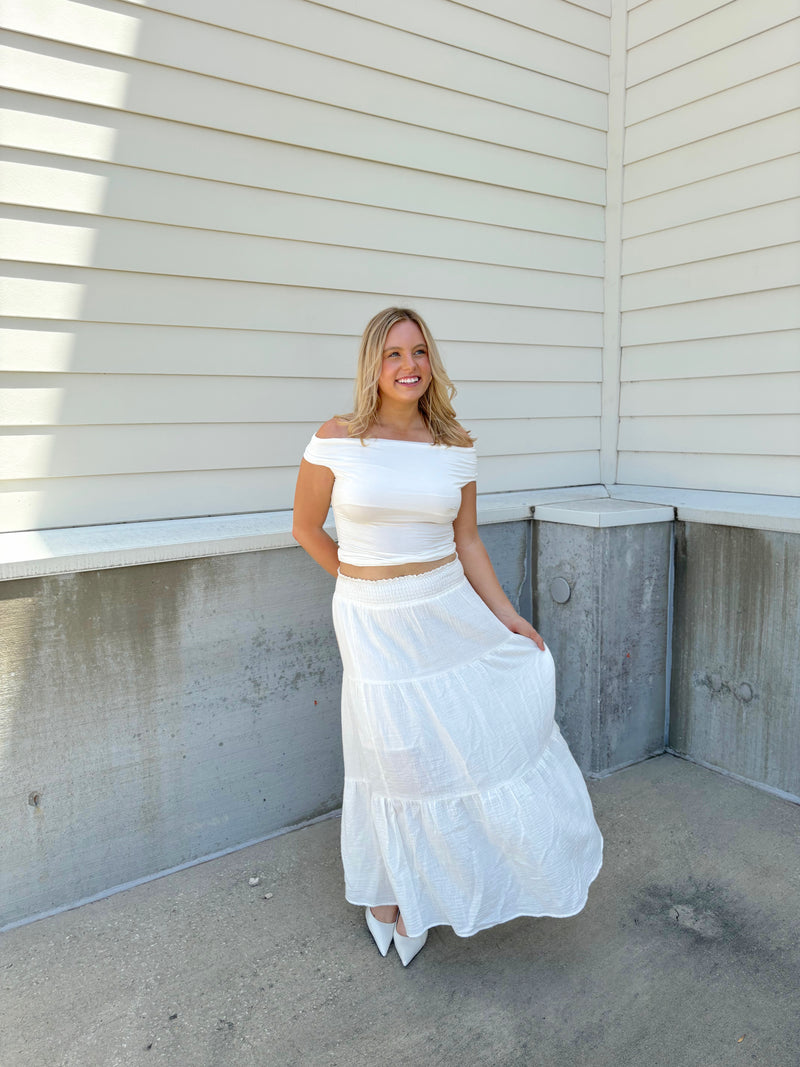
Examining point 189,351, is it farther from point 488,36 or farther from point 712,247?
point 712,247

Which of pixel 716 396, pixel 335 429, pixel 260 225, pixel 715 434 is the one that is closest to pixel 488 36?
pixel 260 225

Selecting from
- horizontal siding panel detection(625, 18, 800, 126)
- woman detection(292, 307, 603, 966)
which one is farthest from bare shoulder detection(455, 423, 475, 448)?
horizontal siding panel detection(625, 18, 800, 126)

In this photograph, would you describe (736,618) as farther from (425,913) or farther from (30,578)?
(30,578)

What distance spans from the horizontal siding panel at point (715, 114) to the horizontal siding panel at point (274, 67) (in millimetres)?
559

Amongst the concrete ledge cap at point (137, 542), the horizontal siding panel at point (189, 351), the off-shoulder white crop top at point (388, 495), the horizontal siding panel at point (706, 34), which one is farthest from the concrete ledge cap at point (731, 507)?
the horizontal siding panel at point (706, 34)

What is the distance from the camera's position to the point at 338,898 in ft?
8.55

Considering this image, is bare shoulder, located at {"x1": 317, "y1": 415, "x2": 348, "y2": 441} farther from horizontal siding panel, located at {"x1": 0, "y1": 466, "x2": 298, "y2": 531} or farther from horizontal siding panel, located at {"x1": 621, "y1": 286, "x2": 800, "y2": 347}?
horizontal siding panel, located at {"x1": 621, "y1": 286, "x2": 800, "y2": 347}

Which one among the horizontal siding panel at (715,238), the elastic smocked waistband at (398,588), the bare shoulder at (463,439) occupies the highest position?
the horizontal siding panel at (715,238)

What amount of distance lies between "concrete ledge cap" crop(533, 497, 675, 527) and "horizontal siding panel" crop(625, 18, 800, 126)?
1.86 m

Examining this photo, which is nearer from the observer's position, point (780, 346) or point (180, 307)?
point (180, 307)

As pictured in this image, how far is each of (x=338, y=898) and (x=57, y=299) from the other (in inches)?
87.0

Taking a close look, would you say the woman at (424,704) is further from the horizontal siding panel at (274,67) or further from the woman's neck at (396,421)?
the horizontal siding panel at (274,67)

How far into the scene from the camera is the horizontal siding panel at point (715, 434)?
11.0ft

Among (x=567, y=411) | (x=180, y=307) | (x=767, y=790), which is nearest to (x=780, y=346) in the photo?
(x=567, y=411)
